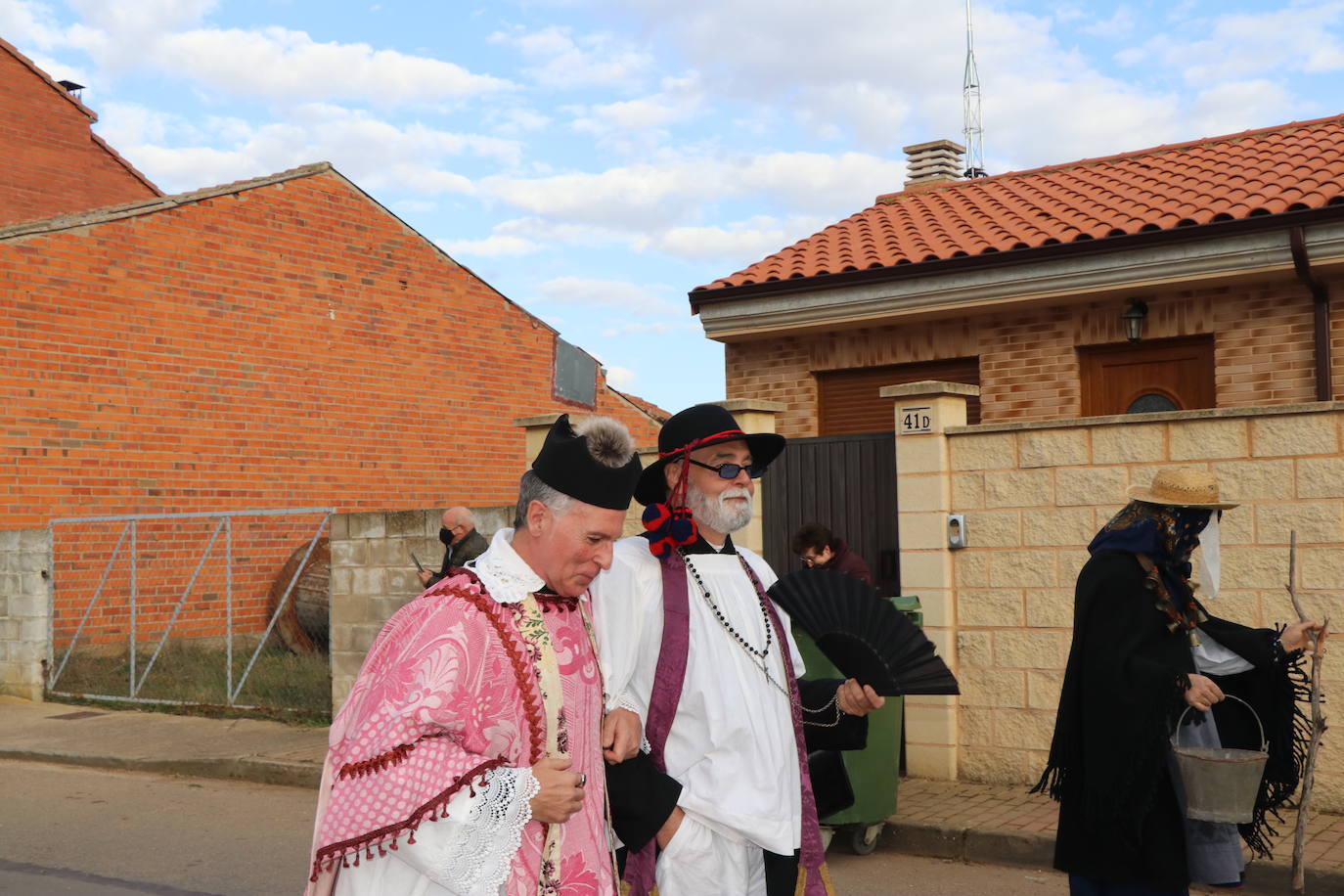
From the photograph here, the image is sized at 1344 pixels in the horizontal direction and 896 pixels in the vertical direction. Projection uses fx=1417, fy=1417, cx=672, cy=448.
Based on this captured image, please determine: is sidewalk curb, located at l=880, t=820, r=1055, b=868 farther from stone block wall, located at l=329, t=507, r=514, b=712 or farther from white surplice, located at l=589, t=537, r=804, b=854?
stone block wall, located at l=329, t=507, r=514, b=712

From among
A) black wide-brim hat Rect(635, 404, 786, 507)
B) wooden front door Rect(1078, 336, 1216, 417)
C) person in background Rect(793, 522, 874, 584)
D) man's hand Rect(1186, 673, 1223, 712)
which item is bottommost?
man's hand Rect(1186, 673, 1223, 712)

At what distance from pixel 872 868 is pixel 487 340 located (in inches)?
509

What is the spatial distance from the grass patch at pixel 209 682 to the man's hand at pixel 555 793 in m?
9.45

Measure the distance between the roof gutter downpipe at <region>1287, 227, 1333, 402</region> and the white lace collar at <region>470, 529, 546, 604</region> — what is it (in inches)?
364

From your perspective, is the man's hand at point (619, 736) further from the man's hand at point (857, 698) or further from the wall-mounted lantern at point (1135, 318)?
the wall-mounted lantern at point (1135, 318)

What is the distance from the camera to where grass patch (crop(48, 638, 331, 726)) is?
40.0 ft

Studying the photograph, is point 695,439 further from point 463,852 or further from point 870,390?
point 870,390

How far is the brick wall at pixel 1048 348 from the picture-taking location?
436 inches

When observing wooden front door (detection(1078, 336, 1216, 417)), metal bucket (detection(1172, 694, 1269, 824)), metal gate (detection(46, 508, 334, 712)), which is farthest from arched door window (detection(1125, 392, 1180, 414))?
metal bucket (detection(1172, 694, 1269, 824))

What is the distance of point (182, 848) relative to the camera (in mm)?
7797

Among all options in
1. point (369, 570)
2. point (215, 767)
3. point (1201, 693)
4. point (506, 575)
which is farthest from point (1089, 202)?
point (506, 575)

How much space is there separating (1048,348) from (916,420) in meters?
3.83

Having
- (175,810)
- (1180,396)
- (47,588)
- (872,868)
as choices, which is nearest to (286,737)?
(175,810)

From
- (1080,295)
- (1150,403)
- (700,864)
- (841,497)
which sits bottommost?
(700,864)
